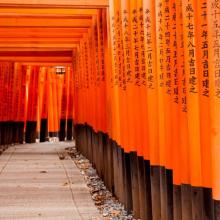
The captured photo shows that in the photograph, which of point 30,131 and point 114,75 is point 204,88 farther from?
point 30,131

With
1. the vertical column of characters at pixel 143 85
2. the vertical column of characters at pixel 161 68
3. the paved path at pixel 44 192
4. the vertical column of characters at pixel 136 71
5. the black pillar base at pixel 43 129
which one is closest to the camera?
the vertical column of characters at pixel 161 68

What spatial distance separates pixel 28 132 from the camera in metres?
29.3

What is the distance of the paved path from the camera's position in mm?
8953

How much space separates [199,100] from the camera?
5.30m

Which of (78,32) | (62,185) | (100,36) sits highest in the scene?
(78,32)

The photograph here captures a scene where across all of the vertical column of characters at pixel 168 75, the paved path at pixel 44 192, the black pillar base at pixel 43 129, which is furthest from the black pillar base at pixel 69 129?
the vertical column of characters at pixel 168 75

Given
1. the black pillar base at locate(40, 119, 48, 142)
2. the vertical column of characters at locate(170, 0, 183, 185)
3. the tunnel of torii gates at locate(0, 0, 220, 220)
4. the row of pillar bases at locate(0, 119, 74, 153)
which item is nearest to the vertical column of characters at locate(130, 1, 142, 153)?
the tunnel of torii gates at locate(0, 0, 220, 220)

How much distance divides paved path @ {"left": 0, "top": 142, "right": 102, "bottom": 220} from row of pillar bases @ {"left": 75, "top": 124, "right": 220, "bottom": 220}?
567 millimetres

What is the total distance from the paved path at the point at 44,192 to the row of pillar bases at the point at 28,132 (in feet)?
28.4

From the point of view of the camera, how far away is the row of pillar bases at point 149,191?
541 cm

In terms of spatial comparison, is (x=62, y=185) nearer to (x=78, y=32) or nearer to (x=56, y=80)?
(x=78, y=32)

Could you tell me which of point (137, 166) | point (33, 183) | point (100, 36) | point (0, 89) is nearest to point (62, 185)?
point (33, 183)

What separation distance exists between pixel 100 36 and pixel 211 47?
7.90 meters

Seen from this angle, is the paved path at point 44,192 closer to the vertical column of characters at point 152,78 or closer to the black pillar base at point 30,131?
the vertical column of characters at point 152,78
